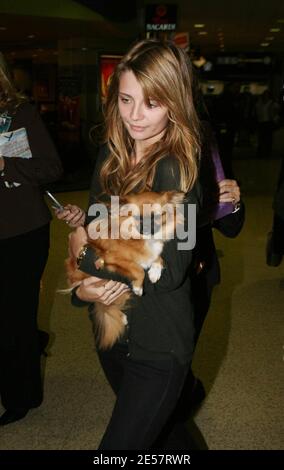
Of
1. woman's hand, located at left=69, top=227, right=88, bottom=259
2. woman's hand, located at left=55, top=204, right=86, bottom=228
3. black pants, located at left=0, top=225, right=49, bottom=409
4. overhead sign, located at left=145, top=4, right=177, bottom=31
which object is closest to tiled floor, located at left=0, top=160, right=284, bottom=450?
black pants, located at left=0, top=225, right=49, bottom=409

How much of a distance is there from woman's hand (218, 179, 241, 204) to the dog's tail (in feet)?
2.25

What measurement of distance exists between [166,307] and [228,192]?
2.33ft

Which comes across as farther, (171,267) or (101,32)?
(101,32)

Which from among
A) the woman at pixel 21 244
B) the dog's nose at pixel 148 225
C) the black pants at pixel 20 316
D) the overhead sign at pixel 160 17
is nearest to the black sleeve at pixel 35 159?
the woman at pixel 21 244

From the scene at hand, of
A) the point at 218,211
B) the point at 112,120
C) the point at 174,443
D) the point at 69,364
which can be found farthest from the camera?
the point at 69,364

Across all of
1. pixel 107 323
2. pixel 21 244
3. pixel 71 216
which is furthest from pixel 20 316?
pixel 107 323

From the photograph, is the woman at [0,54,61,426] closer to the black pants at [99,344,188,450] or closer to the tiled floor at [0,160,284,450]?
the tiled floor at [0,160,284,450]

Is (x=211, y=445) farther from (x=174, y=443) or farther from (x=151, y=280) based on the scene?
(x=151, y=280)

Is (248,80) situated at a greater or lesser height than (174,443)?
lesser

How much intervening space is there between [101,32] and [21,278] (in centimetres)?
968

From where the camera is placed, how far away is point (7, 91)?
2.27 metres

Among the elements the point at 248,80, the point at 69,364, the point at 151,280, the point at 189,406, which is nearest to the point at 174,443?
the point at 189,406

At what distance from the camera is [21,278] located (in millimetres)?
2387

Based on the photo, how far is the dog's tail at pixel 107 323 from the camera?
1.56 metres
